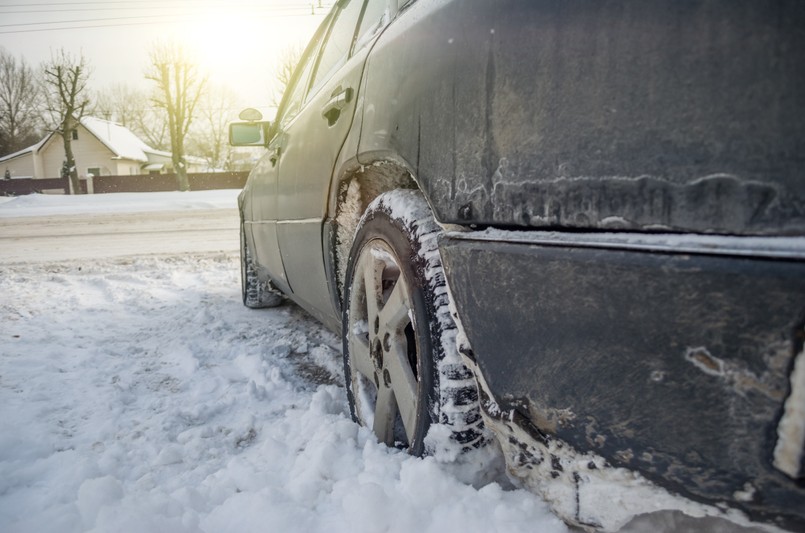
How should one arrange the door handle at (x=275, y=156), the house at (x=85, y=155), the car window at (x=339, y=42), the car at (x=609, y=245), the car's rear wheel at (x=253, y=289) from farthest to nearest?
the house at (x=85, y=155) < the car's rear wheel at (x=253, y=289) < the door handle at (x=275, y=156) < the car window at (x=339, y=42) < the car at (x=609, y=245)

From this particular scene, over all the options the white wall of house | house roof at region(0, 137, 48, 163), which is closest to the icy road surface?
the white wall of house

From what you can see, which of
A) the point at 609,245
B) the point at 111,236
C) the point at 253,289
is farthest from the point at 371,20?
the point at 111,236

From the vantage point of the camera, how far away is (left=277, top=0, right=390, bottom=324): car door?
5.81ft

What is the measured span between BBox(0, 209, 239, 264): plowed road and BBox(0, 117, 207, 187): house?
Result: 39.1 meters

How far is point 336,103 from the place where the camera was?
1.77m

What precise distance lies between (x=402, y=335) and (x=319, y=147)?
902 millimetres

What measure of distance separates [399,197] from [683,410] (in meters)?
0.87

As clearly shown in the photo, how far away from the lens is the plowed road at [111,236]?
282 inches

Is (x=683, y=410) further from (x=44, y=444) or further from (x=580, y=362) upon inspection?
(x=44, y=444)

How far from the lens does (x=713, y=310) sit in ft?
2.25

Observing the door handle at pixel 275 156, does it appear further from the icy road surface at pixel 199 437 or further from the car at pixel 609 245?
the car at pixel 609 245

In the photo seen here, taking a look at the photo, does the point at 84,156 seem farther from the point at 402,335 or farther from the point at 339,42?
the point at 402,335

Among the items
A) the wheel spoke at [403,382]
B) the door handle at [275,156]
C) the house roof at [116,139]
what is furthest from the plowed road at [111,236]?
the house roof at [116,139]

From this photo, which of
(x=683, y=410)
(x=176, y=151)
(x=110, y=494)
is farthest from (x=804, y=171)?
(x=176, y=151)
